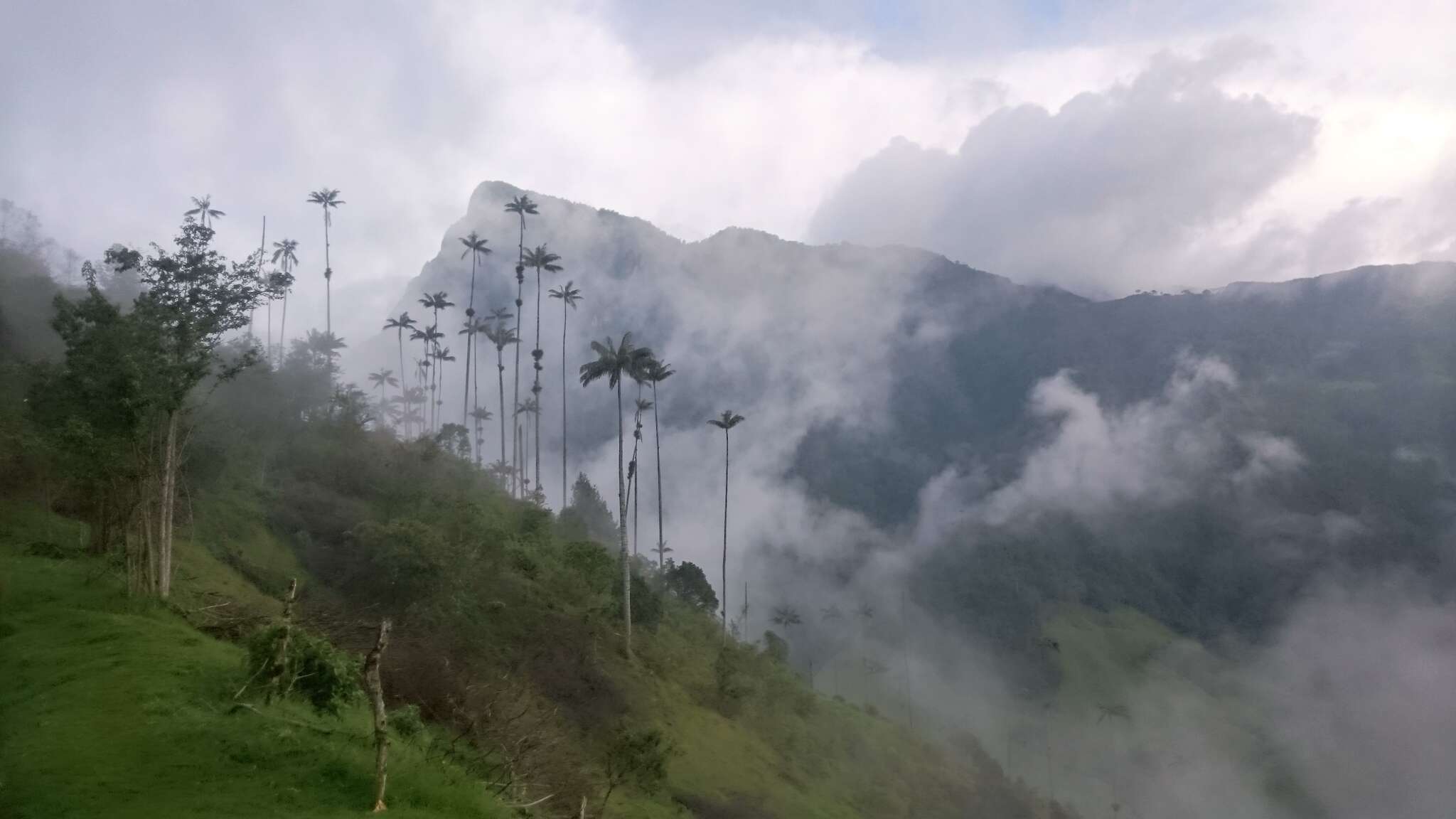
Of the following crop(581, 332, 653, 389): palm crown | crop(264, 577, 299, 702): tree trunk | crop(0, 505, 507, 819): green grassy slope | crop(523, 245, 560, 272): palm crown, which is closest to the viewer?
A: crop(0, 505, 507, 819): green grassy slope

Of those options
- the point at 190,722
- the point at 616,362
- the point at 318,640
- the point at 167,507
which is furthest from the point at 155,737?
the point at 616,362

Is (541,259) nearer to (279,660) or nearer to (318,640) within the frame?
(318,640)

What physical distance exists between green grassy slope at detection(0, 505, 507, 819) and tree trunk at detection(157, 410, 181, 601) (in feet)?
5.31

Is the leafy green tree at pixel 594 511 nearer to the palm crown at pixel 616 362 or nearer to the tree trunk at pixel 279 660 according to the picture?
the palm crown at pixel 616 362

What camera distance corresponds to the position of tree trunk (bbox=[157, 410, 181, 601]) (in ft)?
78.1

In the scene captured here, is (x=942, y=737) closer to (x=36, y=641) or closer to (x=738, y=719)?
(x=738, y=719)

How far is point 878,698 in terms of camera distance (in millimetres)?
126562

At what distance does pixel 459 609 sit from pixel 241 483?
16453mm

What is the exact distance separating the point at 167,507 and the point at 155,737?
10.7m

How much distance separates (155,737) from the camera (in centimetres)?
1549

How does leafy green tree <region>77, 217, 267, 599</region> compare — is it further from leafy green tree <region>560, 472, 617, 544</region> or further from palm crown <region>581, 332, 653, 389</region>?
leafy green tree <region>560, 472, 617, 544</region>

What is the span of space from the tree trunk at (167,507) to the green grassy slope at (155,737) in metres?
1.62

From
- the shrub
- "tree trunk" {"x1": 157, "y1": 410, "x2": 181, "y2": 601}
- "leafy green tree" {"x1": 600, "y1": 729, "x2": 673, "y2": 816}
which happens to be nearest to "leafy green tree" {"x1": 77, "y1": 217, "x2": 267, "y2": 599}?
"tree trunk" {"x1": 157, "y1": 410, "x2": 181, "y2": 601}

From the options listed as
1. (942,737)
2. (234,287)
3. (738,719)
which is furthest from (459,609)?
(942,737)
